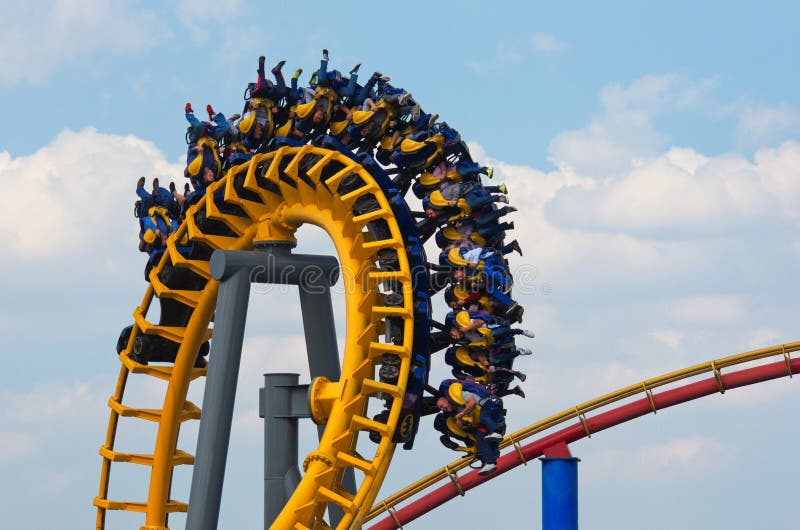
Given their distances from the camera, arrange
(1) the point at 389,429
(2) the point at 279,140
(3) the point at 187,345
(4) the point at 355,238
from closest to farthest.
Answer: (1) the point at 389,429, (4) the point at 355,238, (2) the point at 279,140, (3) the point at 187,345

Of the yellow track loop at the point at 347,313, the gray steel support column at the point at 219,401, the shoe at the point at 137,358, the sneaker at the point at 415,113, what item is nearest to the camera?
the yellow track loop at the point at 347,313

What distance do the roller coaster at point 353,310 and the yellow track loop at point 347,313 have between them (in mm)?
19

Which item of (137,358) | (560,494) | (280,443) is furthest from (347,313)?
(137,358)

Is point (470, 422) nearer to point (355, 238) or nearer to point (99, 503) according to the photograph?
point (355, 238)

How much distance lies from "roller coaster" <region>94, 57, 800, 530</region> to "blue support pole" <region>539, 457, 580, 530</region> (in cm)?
93

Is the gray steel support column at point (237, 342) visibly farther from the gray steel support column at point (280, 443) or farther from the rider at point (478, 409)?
the rider at point (478, 409)

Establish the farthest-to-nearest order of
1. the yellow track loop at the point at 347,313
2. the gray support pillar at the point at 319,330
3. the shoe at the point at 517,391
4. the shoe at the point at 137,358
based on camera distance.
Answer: the shoe at the point at 137,358
the gray support pillar at the point at 319,330
the shoe at the point at 517,391
the yellow track loop at the point at 347,313

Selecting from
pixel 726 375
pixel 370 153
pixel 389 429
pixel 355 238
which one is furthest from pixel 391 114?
pixel 726 375

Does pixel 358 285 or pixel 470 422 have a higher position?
pixel 358 285

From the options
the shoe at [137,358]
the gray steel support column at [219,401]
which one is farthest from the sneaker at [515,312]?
the shoe at [137,358]

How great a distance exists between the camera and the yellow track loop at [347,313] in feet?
53.6

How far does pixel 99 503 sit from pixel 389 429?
6779 mm

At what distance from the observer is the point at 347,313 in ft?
55.3

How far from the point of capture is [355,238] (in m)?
17.1
